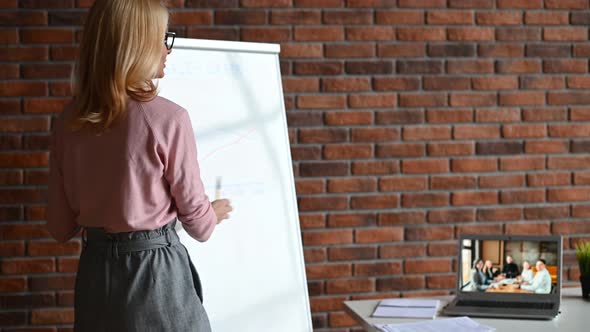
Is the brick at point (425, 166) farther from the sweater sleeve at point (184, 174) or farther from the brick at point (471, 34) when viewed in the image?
Result: the sweater sleeve at point (184, 174)

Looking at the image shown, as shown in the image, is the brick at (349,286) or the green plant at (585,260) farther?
the brick at (349,286)

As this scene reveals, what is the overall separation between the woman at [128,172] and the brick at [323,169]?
1.32 meters

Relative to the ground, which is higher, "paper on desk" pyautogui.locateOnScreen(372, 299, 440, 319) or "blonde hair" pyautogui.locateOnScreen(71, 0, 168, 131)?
"blonde hair" pyautogui.locateOnScreen(71, 0, 168, 131)

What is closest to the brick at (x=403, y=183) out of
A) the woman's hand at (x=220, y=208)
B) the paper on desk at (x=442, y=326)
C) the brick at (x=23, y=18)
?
the paper on desk at (x=442, y=326)

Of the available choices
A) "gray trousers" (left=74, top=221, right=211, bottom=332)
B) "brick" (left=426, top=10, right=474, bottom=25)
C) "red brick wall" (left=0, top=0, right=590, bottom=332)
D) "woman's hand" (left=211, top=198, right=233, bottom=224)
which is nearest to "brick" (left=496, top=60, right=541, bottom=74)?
"red brick wall" (left=0, top=0, right=590, bottom=332)

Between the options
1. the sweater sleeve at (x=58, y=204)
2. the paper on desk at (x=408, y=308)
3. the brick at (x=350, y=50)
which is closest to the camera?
the sweater sleeve at (x=58, y=204)

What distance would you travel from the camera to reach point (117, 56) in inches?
63.6

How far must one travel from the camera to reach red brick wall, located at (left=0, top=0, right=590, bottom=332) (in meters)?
2.84

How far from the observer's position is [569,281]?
322 centimetres

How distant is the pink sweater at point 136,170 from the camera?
1637mm

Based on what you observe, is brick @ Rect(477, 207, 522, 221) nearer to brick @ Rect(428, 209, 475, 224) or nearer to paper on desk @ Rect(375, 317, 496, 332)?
brick @ Rect(428, 209, 475, 224)

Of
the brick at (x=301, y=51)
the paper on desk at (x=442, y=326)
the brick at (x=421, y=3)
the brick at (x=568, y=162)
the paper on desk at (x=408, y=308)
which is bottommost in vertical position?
the paper on desk at (x=408, y=308)

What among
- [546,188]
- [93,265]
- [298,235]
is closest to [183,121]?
[93,265]

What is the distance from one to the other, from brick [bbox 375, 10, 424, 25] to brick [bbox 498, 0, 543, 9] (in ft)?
1.24
